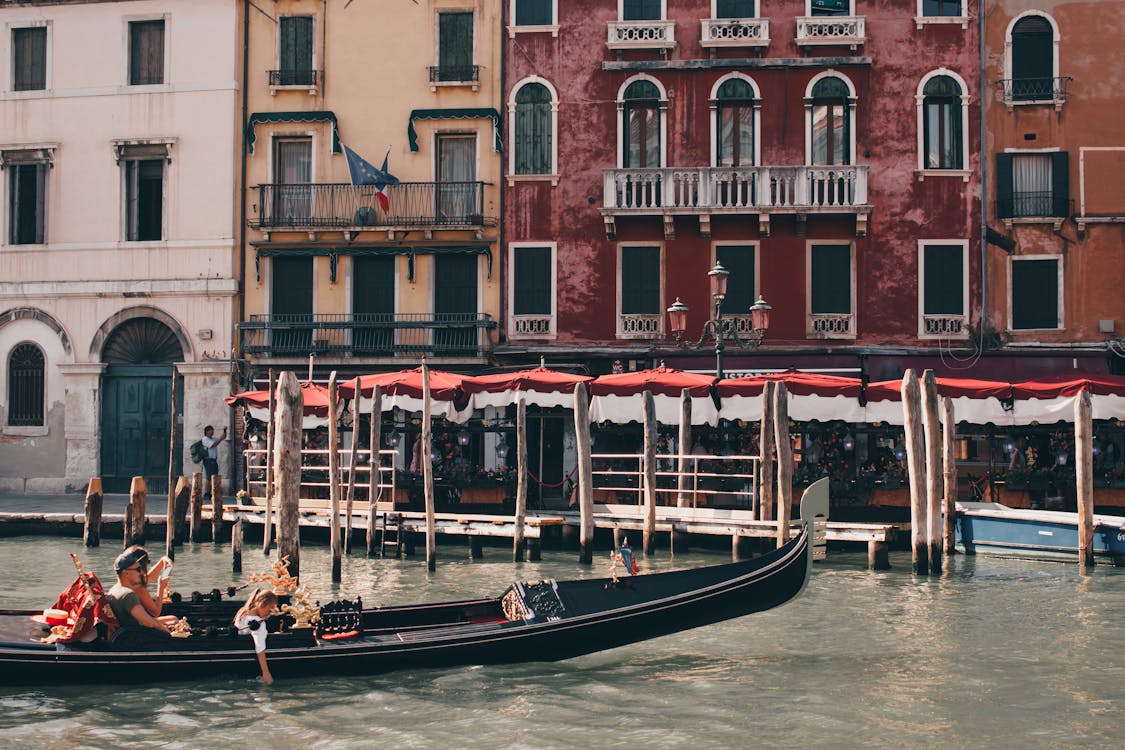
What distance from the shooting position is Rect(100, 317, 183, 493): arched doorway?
25.4 meters

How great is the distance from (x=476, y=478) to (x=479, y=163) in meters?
6.92

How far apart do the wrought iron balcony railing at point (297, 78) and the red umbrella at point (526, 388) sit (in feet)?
25.9

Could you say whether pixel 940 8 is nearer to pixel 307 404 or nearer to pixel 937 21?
pixel 937 21

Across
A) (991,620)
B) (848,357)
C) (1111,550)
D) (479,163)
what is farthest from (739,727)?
(479,163)

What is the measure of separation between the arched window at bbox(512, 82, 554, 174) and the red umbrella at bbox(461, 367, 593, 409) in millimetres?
5581

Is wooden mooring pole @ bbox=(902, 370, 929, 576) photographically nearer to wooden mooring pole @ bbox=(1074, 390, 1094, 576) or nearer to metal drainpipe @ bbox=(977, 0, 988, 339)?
wooden mooring pole @ bbox=(1074, 390, 1094, 576)

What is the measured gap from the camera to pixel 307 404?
21.0 meters

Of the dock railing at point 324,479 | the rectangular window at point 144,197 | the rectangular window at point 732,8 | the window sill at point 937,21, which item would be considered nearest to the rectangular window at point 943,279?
the window sill at point 937,21

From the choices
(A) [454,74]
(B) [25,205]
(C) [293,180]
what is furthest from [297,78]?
(B) [25,205]

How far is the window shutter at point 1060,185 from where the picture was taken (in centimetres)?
2344

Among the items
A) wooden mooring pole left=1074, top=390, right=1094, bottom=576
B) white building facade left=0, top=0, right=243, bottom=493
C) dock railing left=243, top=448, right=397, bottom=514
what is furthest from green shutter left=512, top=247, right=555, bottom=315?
wooden mooring pole left=1074, top=390, right=1094, bottom=576

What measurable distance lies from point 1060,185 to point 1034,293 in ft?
6.28

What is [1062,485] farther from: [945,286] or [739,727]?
[739,727]

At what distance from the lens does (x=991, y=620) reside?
13.8 metres
